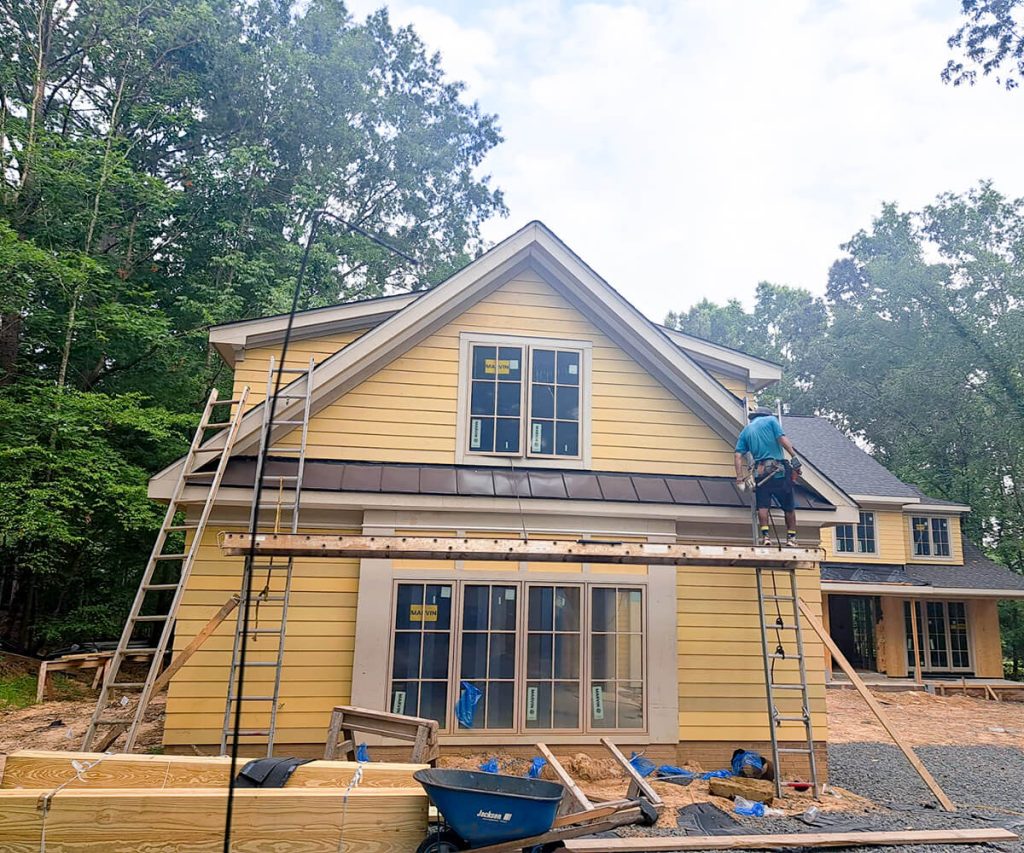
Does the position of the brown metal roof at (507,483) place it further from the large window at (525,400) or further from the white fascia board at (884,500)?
the white fascia board at (884,500)

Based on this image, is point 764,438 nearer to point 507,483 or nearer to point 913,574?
point 507,483

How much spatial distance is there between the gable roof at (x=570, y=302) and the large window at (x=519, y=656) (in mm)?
2553

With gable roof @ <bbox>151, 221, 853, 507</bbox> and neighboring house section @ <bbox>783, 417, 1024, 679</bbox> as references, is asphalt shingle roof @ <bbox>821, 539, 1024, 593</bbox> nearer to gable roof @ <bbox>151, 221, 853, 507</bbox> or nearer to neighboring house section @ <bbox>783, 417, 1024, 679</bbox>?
neighboring house section @ <bbox>783, 417, 1024, 679</bbox>

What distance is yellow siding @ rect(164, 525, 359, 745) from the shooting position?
738 cm

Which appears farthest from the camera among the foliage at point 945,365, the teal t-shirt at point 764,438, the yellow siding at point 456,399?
the foliage at point 945,365

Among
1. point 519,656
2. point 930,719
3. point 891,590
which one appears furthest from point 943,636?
point 519,656

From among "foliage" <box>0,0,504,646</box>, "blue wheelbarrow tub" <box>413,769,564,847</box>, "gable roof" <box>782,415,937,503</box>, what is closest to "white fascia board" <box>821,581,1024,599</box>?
"gable roof" <box>782,415,937,503</box>

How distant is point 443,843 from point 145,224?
19.9 meters

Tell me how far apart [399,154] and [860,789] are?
28.4 metres

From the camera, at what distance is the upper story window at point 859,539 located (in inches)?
843

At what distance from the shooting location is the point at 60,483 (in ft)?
44.1

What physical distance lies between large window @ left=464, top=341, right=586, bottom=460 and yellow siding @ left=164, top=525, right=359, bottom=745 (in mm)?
2320

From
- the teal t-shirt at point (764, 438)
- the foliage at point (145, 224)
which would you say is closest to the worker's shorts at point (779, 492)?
the teal t-shirt at point (764, 438)

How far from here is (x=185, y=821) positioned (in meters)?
4.13
